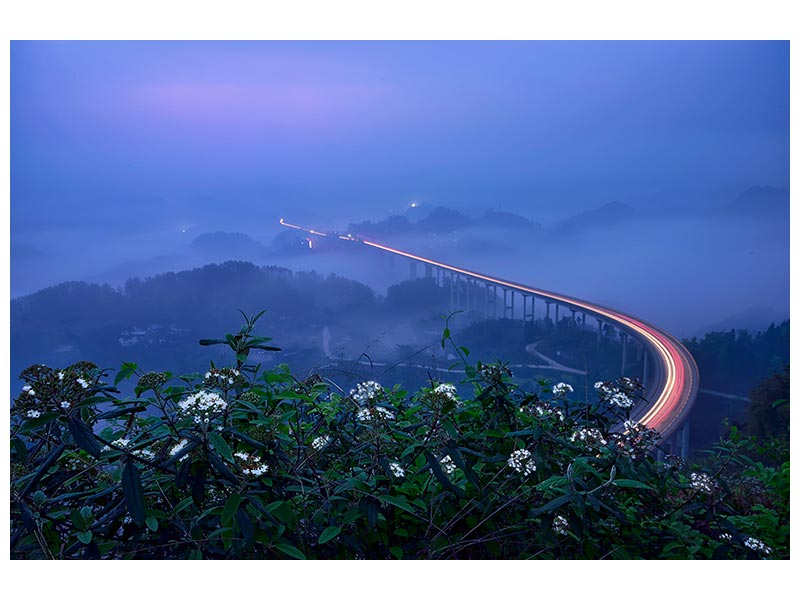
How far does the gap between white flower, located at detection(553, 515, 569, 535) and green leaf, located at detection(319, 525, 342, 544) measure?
24.3 inches

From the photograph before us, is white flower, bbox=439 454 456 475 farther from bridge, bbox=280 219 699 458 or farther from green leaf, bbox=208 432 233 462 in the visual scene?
bridge, bbox=280 219 699 458

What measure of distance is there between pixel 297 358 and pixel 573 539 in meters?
2.02

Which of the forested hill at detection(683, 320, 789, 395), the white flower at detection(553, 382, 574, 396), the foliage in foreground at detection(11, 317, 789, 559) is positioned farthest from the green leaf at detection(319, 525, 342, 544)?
the forested hill at detection(683, 320, 789, 395)

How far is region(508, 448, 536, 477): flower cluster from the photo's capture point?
52.0 inches

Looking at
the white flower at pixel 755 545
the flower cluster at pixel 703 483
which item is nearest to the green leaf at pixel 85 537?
the flower cluster at pixel 703 483

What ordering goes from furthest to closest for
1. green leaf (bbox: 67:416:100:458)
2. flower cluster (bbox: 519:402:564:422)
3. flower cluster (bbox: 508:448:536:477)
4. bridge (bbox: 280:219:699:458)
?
bridge (bbox: 280:219:699:458), flower cluster (bbox: 519:402:564:422), flower cluster (bbox: 508:448:536:477), green leaf (bbox: 67:416:100:458)

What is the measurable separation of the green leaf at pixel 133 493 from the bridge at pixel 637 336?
84.1 inches

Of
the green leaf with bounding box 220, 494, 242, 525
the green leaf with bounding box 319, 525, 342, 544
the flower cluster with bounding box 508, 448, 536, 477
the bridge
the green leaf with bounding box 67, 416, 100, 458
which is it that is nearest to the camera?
the green leaf with bounding box 67, 416, 100, 458

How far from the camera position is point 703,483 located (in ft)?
4.49

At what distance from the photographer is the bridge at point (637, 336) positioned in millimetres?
2553

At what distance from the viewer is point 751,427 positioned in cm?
265

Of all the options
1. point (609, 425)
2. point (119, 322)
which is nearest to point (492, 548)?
point (609, 425)

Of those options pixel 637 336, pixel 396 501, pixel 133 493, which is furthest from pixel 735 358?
pixel 133 493
